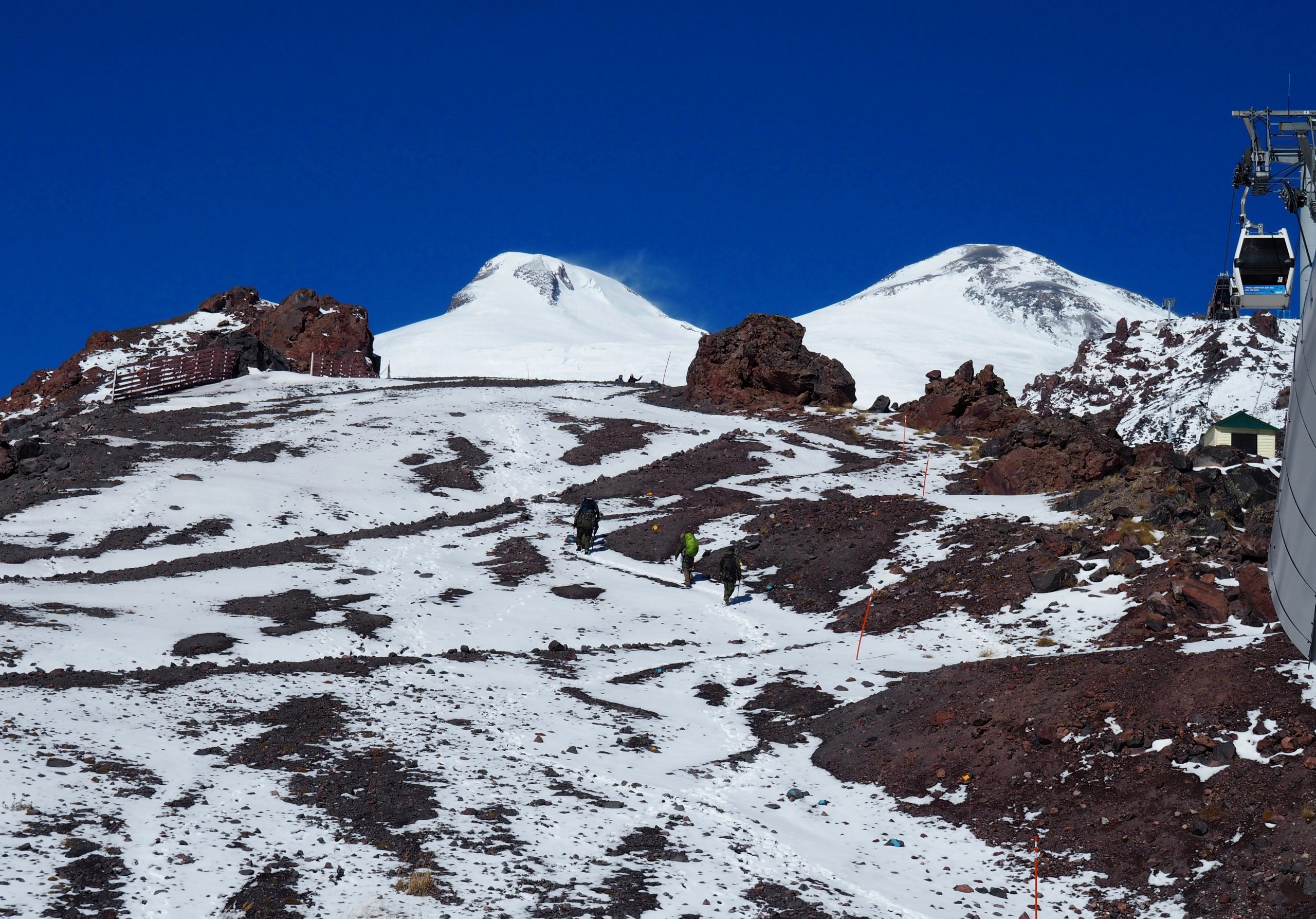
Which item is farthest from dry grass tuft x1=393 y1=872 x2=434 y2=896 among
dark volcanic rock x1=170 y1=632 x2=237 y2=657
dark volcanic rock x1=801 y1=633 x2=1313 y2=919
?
dark volcanic rock x1=170 y1=632 x2=237 y2=657

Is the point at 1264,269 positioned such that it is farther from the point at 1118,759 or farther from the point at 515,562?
the point at 515,562

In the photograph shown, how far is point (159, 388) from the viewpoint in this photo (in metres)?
58.8

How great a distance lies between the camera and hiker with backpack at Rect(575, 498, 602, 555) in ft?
99.8

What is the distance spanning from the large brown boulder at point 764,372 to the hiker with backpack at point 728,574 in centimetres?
3194

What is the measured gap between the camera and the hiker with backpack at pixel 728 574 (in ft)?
84.5

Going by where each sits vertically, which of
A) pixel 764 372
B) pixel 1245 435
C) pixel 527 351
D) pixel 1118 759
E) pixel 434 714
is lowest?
pixel 1118 759

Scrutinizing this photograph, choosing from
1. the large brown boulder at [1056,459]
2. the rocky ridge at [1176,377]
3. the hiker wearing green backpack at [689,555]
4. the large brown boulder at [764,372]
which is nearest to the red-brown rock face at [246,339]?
the large brown boulder at [764,372]

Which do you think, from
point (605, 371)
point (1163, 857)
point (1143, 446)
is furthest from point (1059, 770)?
point (605, 371)

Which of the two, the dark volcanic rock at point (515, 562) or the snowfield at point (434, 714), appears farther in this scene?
the dark volcanic rock at point (515, 562)

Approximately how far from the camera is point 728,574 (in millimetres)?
25734

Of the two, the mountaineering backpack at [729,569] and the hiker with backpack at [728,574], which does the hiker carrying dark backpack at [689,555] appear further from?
the mountaineering backpack at [729,569]

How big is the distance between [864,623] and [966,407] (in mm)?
31807

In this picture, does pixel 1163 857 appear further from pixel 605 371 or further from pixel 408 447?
pixel 605 371

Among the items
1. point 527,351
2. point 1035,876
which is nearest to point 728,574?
point 1035,876
